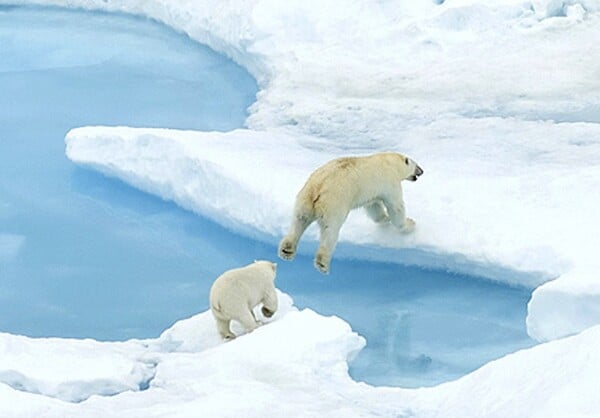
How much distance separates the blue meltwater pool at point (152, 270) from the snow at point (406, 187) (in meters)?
0.12

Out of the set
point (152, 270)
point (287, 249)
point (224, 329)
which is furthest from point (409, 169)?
point (224, 329)

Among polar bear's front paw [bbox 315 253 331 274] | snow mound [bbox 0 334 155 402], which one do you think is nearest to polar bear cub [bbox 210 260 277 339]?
snow mound [bbox 0 334 155 402]

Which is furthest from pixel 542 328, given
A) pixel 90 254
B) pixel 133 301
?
pixel 90 254

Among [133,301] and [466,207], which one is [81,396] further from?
[466,207]

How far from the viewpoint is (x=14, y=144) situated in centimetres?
719

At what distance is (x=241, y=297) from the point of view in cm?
404

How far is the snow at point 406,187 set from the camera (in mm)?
3170

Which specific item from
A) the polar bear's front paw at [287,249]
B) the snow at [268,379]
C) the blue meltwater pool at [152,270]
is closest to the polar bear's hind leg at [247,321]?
the snow at [268,379]

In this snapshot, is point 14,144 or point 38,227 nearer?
point 38,227

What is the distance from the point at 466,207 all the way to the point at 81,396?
7.27 ft

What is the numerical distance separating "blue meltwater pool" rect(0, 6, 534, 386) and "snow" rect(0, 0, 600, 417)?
4.7 inches

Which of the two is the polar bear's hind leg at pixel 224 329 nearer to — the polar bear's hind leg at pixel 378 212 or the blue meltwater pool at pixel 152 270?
the blue meltwater pool at pixel 152 270

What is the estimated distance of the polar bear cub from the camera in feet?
13.1

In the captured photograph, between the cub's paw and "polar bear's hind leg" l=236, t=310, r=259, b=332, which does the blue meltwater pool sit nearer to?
the cub's paw
